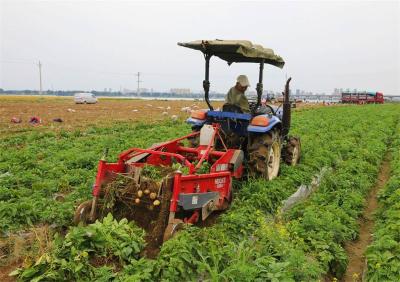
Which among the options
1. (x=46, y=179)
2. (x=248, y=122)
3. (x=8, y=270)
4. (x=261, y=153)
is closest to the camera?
(x=8, y=270)

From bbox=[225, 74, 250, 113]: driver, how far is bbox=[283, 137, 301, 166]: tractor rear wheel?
7.06ft

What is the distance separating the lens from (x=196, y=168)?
513 centimetres

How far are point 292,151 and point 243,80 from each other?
260cm

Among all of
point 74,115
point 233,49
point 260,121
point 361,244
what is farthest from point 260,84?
point 74,115

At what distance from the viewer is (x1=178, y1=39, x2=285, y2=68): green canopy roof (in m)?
6.09

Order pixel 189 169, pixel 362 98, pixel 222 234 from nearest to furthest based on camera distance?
pixel 222 234, pixel 189 169, pixel 362 98

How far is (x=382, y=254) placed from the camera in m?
4.71

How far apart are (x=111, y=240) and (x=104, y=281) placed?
63 cm

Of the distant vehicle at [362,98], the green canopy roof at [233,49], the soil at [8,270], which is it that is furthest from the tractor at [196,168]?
the distant vehicle at [362,98]

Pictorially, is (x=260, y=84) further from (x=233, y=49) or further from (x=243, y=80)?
(x=233, y=49)

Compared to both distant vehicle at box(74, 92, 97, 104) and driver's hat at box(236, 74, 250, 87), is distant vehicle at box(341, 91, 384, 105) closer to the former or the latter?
distant vehicle at box(74, 92, 97, 104)

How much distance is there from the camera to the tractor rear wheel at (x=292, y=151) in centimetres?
890

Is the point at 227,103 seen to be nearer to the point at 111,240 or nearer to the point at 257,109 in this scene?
the point at 257,109

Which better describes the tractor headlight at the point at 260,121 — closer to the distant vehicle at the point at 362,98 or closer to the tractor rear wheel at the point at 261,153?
the tractor rear wheel at the point at 261,153
